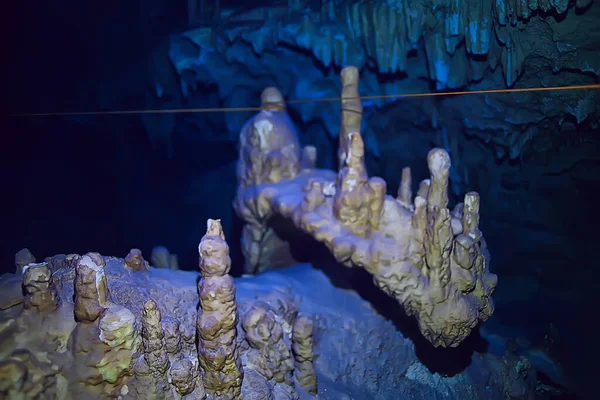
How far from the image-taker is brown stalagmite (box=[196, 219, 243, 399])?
4527mm

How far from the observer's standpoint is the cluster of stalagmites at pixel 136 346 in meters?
4.02

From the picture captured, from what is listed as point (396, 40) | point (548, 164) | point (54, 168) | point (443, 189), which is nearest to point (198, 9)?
point (396, 40)

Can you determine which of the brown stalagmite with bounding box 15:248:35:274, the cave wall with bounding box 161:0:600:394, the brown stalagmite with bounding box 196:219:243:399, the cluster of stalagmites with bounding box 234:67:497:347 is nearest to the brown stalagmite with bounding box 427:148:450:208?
the cluster of stalagmites with bounding box 234:67:497:347

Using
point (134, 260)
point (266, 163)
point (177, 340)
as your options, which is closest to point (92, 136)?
point (266, 163)

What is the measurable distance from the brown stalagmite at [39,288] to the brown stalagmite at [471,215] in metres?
4.94

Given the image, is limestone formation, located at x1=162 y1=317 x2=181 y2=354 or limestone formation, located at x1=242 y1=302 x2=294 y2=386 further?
limestone formation, located at x1=242 y1=302 x2=294 y2=386

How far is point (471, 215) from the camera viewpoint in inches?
232

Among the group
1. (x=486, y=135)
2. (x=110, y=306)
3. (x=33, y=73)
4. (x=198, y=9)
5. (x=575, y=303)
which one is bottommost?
(x=575, y=303)

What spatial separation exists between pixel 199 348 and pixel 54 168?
8623mm

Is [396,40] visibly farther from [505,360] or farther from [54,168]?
[54,168]

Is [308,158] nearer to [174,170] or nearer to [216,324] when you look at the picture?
[216,324]

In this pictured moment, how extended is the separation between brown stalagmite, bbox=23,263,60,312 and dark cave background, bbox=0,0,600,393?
594cm

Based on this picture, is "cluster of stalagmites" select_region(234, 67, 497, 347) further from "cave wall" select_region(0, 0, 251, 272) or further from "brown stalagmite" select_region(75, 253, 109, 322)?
"cave wall" select_region(0, 0, 251, 272)

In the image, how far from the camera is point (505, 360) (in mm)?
7613
